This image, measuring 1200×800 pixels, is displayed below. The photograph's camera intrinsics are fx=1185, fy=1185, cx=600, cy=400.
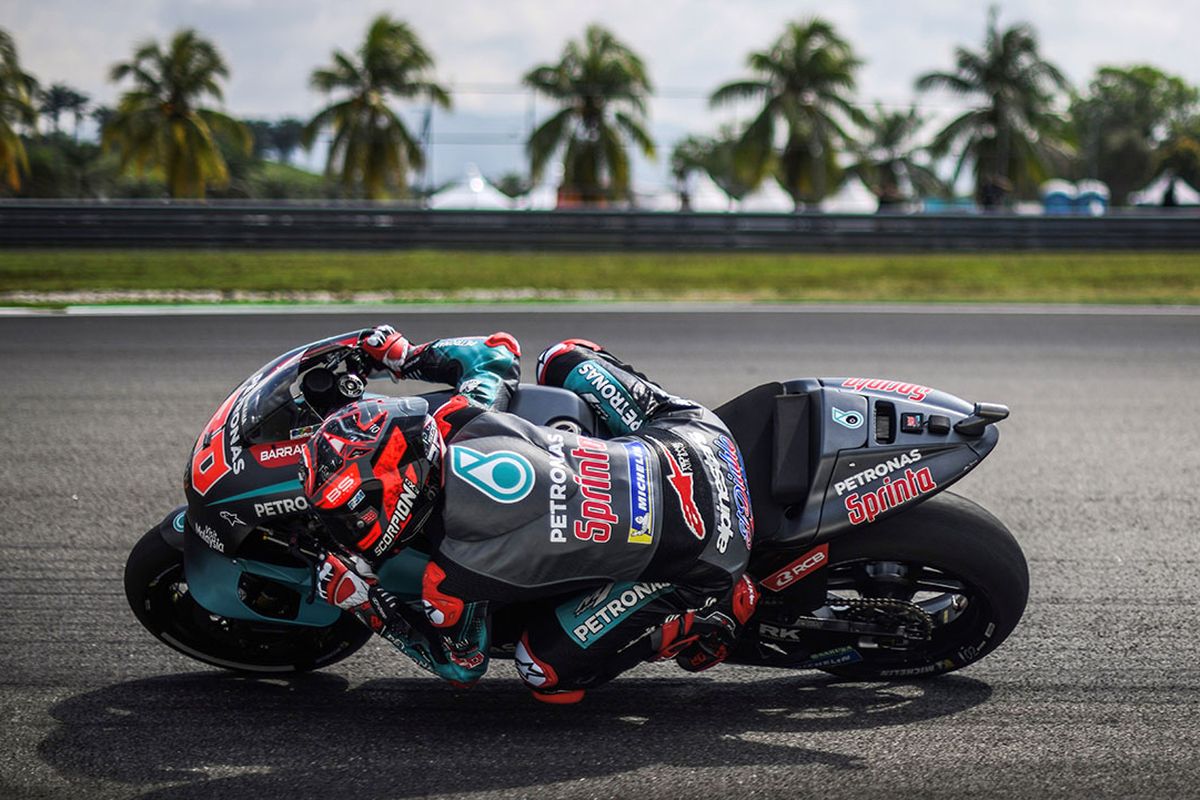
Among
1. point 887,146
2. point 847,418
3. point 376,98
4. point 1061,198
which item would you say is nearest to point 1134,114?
point 887,146

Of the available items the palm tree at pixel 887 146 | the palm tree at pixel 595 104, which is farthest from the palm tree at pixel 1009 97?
the palm tree at pixel 595 104

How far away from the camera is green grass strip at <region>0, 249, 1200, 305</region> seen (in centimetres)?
1391

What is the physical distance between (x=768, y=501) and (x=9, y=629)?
2.51 m

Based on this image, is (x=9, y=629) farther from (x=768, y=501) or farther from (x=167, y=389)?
(x=167, y=389)

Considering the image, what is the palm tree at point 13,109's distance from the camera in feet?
64.2

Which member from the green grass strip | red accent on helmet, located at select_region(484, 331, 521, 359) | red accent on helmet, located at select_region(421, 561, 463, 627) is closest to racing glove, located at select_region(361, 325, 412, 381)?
red accent on helmet, located at select_region(484, 331, 521, 359)

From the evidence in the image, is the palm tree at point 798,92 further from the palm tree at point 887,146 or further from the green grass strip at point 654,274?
the green grass strip at point 654,274

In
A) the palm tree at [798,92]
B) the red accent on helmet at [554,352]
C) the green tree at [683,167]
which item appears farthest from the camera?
the palm tree at [798,92]

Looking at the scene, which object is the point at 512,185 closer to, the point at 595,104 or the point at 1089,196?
the point at 595,104

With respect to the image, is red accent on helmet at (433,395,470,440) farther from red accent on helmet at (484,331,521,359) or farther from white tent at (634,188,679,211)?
white tent at (634,188,679,211)

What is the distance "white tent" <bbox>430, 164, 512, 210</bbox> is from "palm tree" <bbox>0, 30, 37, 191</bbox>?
6.71 m

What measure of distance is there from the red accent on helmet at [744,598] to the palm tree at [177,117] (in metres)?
25.7

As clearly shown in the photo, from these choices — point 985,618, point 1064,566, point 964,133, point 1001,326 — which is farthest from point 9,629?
point 964,133

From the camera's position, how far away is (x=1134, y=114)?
66.2 metres
